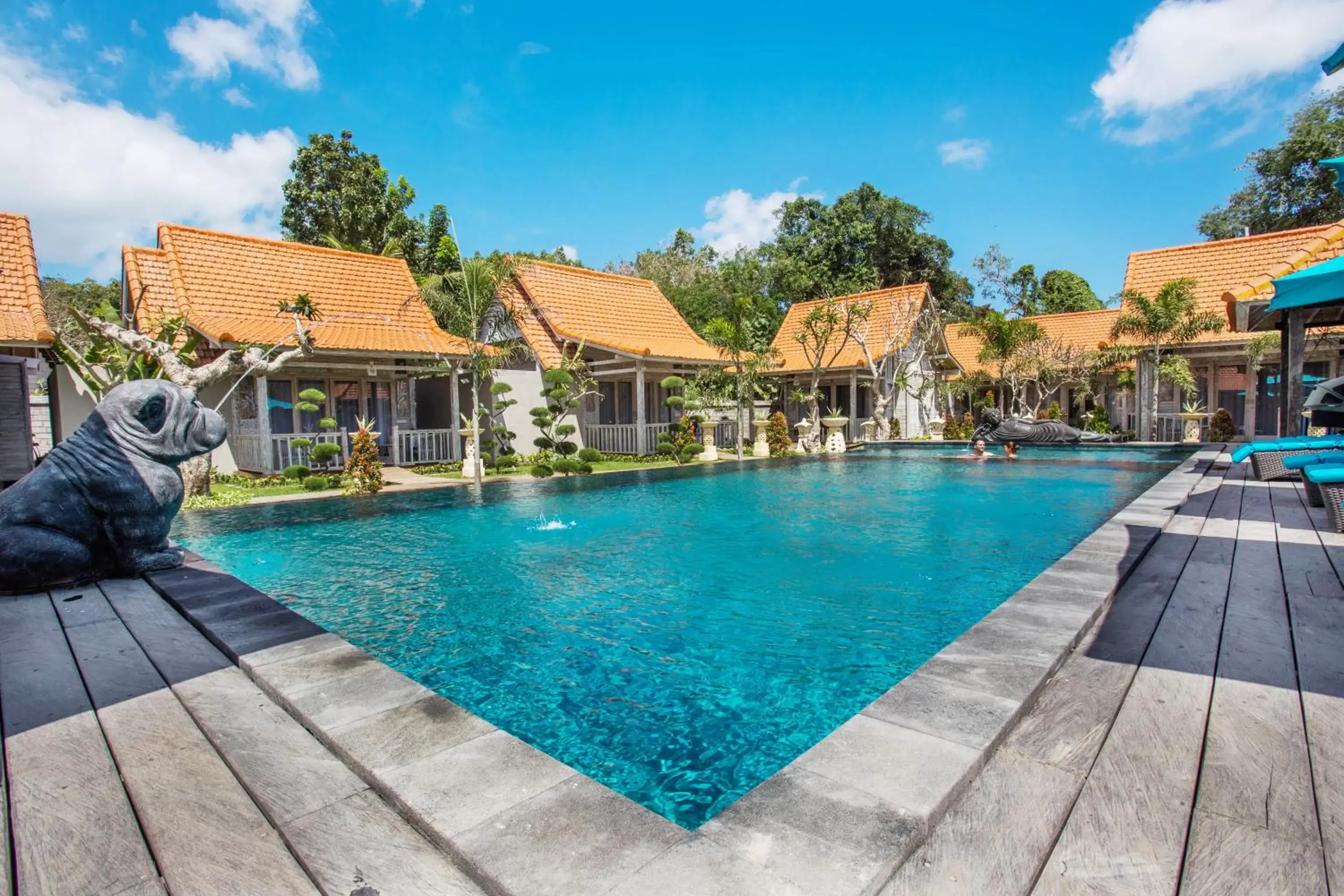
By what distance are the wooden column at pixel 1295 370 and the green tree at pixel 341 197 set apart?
2843 centimetres

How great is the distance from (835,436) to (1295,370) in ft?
41.0

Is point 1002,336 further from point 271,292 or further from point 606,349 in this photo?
point 271,292

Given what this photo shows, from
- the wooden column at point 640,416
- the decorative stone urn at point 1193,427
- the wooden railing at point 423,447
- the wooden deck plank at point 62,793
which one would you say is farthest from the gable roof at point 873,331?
the wooden deck plank at point 62,793

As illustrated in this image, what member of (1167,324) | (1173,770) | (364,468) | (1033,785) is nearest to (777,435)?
(1167,324)

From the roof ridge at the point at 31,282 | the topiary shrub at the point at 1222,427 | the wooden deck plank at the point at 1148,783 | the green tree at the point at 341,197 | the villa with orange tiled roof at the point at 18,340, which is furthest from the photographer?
the green tree at the point at 341,197

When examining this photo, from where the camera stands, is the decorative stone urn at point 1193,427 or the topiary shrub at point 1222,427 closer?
the topiary shrub at point 1222,427

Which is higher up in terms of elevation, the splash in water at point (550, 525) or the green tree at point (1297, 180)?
the green tree at point (1297, 180)

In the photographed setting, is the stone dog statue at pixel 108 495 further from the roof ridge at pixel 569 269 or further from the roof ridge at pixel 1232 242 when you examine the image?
the roof ridge at pixel 1232 242

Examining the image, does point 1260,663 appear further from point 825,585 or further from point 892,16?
point 892,16

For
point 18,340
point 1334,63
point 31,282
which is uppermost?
point 31,282

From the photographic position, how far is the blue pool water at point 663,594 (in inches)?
142

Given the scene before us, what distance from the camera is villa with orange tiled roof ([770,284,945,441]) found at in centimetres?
2300

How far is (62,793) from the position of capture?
2152mm

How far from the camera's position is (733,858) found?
1.79 m
